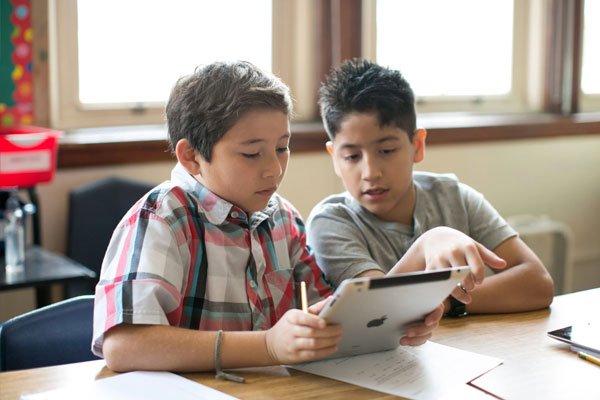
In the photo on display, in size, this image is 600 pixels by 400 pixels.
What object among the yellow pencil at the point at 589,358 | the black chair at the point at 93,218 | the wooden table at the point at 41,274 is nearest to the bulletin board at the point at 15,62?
the black chair at the point at 93,218

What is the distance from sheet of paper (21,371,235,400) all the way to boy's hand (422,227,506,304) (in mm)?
420

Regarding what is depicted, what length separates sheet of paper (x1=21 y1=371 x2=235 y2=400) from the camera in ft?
3.24

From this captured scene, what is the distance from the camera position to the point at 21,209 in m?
2.37

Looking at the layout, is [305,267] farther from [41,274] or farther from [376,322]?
[41,274]

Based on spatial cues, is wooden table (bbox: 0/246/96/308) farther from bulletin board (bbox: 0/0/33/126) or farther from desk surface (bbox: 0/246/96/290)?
bulletin board (bbox: 0/0/33/126)

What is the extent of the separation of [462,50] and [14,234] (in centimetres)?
233

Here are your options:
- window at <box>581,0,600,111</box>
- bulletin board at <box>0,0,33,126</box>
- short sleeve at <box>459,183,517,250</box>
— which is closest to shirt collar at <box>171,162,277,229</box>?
short sleeve at <box>459,183,517,250</box>

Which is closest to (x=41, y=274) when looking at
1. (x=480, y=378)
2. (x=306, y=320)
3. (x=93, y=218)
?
(x=93, y=218)

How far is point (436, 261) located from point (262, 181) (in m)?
0.33

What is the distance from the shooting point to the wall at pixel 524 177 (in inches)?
122

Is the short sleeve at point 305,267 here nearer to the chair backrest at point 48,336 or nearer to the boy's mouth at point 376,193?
the boy's mouth at point 376,193

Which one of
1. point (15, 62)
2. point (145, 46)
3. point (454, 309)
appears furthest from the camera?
point (145, 46)

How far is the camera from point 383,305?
1024mm

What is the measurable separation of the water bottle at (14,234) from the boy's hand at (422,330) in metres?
1.45
